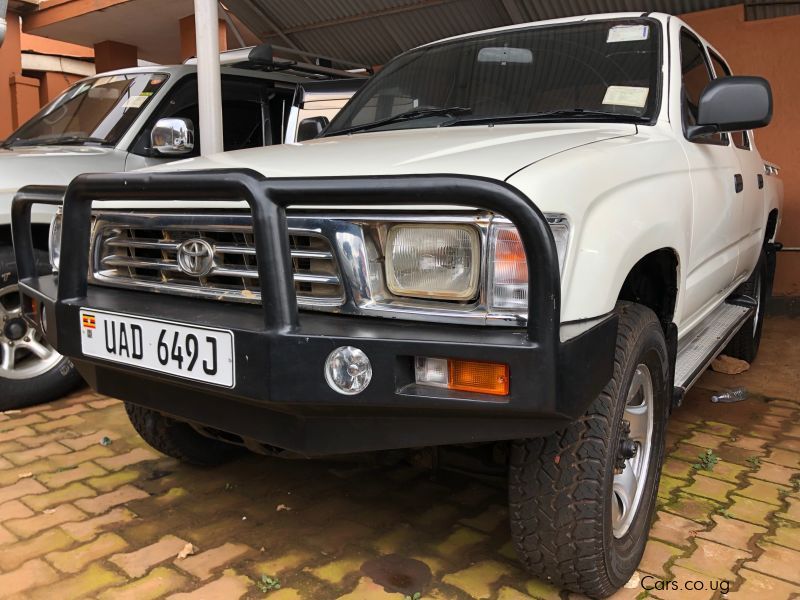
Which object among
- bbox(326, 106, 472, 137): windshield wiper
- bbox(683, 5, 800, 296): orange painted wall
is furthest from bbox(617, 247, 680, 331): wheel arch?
bbox(683, 5, 800, 296): orange painted wall

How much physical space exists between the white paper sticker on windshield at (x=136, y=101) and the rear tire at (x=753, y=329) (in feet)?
13.0

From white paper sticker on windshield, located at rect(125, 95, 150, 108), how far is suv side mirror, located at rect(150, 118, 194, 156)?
1.60 feet

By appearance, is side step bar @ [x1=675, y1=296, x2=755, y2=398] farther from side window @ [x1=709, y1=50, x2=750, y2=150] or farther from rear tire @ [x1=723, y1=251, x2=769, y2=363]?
side window @ [x1=709, y1=50, x2=750, y2=150]

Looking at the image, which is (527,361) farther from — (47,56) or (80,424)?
(47,56)

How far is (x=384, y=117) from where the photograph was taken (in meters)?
3.24

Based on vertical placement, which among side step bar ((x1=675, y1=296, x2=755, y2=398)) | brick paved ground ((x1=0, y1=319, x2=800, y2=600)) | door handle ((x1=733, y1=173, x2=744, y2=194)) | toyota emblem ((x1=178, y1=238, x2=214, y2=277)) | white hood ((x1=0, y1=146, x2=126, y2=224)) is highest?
white hood ((x1=0, y1=146, x2=126, y2=224))

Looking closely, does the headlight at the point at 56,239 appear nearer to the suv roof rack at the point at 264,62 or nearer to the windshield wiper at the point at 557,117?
the windshield wiper at the point at 557,117

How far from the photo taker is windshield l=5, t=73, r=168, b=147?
4.49m

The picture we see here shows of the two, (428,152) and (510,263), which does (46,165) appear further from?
(510,263)

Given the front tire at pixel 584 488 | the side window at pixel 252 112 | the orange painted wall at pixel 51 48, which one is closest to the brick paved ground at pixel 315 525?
the front tire at pixel 584 488

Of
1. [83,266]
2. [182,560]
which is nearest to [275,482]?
[182,560]

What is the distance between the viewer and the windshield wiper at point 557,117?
2691 millimetres

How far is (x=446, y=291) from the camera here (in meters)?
1.81

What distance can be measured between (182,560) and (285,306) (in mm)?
1142
